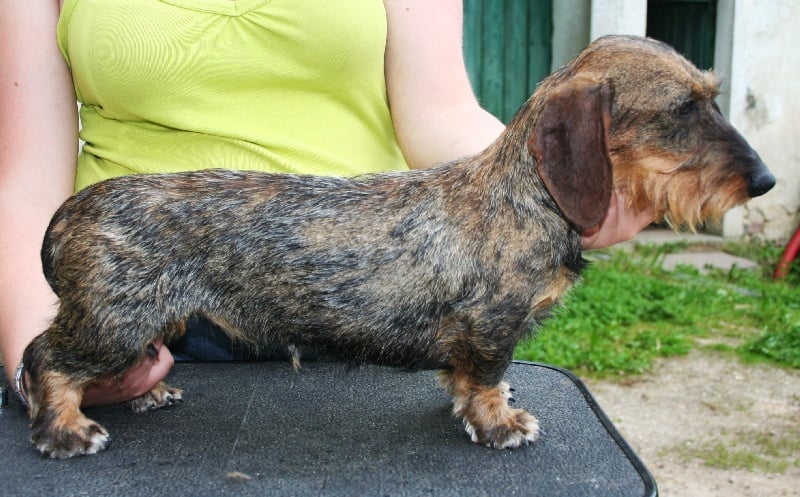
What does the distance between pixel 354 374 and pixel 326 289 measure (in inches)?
33.6

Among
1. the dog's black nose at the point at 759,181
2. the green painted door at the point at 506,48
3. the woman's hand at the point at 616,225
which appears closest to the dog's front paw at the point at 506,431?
the woman's hand at the point at 616,225

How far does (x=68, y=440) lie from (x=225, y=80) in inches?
54.7

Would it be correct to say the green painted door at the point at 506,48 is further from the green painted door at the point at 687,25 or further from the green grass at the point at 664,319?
the green grass at the point at 664,319

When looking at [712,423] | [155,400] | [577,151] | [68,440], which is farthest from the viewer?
[712,423]

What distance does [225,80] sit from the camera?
3.19 metres

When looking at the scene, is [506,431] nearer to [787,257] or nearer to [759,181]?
[759,181]

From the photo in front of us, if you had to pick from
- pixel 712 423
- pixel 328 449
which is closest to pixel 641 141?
pixel 328 449

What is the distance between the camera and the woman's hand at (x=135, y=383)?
8.78 feet

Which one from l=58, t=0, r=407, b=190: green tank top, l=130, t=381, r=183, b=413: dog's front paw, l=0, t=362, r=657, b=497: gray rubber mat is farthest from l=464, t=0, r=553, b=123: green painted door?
l=130, t=381, r=183, b=413: dog's front paw

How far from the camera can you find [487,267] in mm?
2373

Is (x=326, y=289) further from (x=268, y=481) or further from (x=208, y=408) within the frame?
(x=208, y=408)

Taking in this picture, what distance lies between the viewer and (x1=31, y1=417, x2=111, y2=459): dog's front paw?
8.17 ft

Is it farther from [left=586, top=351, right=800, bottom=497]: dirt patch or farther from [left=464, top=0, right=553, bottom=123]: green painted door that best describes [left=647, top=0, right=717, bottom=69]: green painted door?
[left=586, top=351, right=800, bottom=497]: dirt patch

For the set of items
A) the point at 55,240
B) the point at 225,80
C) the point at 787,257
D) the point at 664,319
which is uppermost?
the point at 225,80
